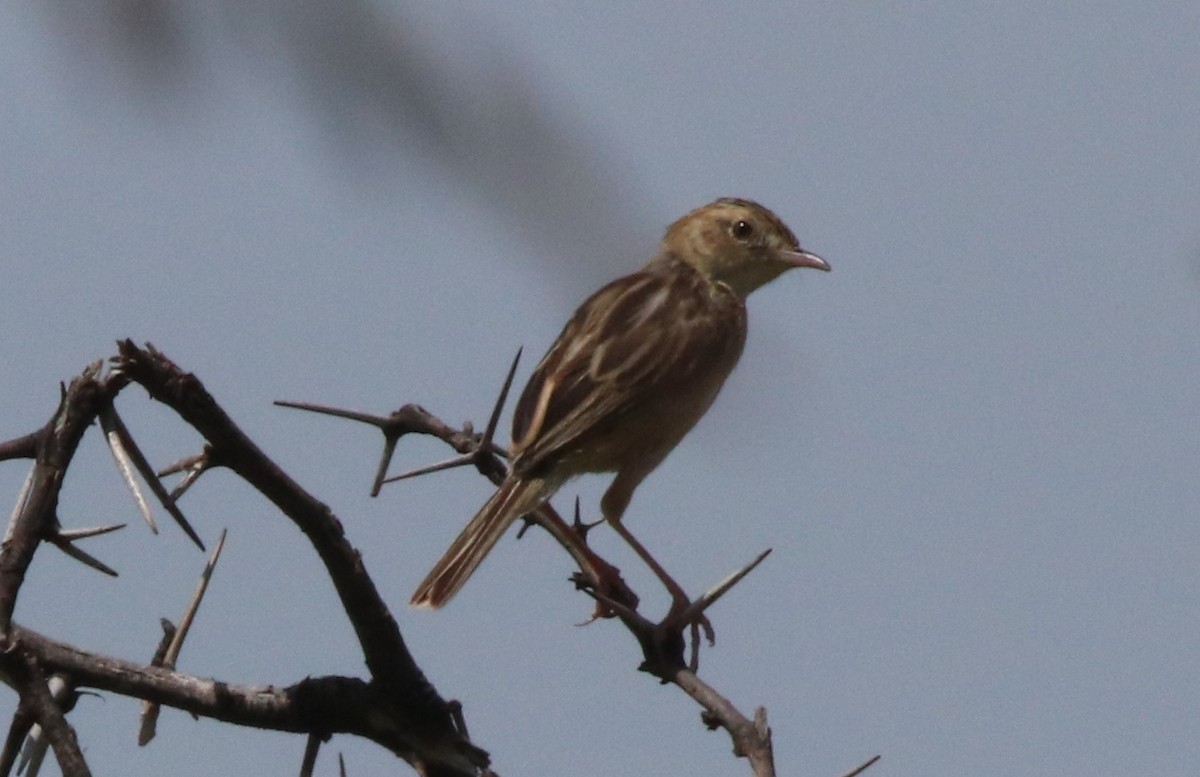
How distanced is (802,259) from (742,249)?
27 centimetres

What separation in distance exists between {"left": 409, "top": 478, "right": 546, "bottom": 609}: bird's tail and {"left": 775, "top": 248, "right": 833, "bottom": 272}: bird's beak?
8.78 ft

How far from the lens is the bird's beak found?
287 inches

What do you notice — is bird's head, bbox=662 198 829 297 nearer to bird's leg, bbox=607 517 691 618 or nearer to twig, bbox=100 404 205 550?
bird's leg, bbox=607 517 691 618

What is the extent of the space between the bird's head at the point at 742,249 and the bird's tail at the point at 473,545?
2.60 m

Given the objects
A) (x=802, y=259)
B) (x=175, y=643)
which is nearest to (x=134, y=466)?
(x=175, y=643)

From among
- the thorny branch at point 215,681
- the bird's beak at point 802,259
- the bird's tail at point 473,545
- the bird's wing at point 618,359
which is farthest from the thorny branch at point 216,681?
the bird's beak at point 802,259

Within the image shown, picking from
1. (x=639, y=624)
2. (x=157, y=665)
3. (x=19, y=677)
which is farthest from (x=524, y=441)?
(x=19, y=677)

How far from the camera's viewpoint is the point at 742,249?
7445mm

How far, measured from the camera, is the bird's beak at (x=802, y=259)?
728cm

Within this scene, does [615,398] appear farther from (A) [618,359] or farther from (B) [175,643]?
(B) [175,643]

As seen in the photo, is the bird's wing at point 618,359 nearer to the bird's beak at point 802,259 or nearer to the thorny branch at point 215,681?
the bird's beak at point 802,259

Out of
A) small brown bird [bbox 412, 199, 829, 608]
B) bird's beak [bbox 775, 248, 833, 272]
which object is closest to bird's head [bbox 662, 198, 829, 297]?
bird's beak [bbox 775, 248, 833, 272]

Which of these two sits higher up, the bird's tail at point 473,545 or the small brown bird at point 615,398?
the small brown bird at point 615,398

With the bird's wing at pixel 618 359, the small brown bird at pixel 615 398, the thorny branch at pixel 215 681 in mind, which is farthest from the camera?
the bird's wing at pixel 618 359
